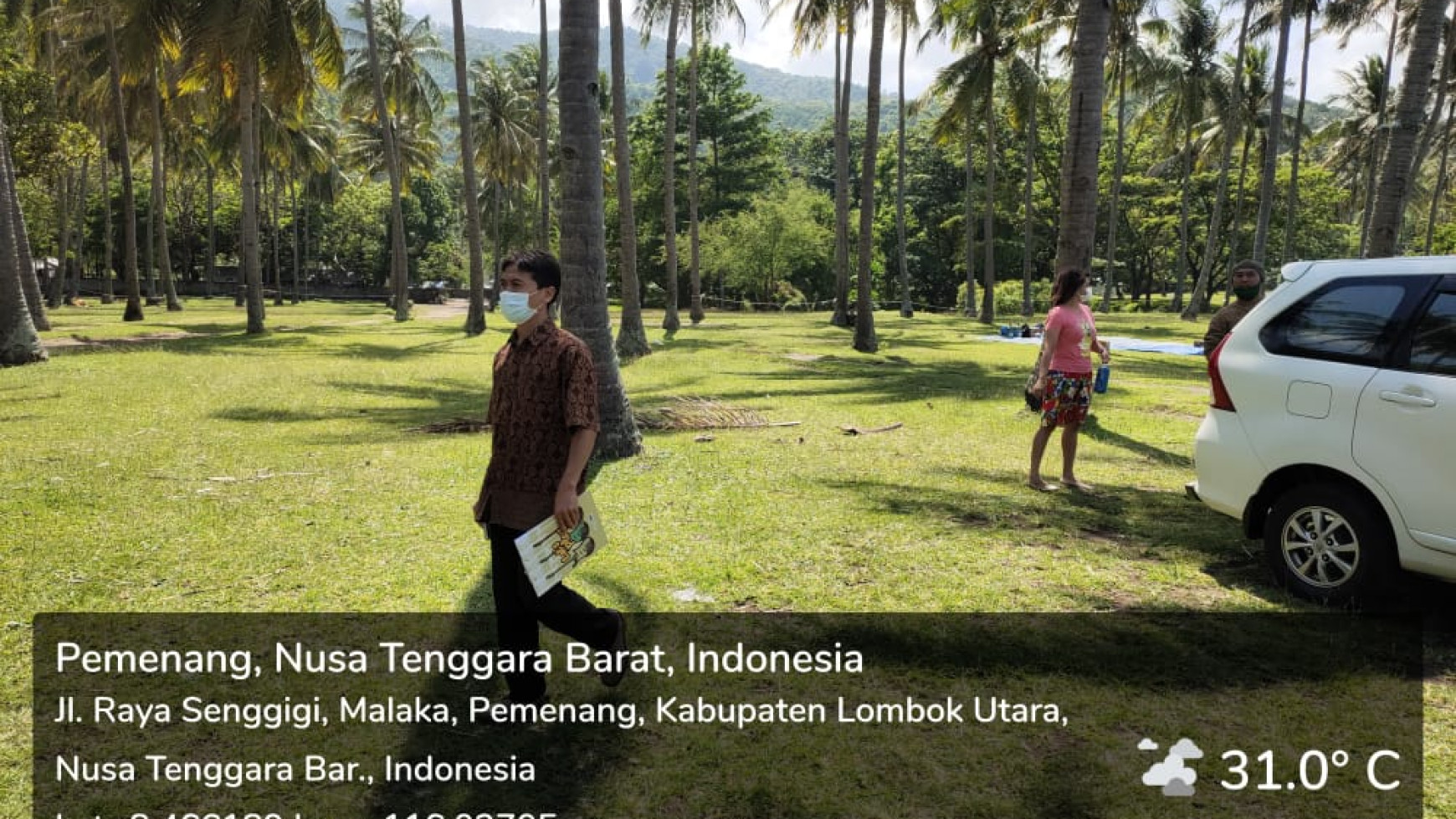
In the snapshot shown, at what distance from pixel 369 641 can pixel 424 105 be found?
39281 mm

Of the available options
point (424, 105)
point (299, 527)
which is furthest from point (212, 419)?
point (424, 105)

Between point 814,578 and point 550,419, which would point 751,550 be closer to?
point 814,578

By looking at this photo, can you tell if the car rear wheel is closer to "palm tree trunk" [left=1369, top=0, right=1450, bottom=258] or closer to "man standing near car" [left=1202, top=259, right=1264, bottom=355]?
"man standing near car" [left=1202, top=259, right=1264, bottom=355]

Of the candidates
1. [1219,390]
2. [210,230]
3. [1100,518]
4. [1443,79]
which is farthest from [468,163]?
[1443,79]

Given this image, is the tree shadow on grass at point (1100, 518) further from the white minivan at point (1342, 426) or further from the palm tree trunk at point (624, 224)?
the palm tree trunk at point (624, 224)

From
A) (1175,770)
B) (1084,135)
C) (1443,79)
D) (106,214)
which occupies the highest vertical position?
(1443,79)

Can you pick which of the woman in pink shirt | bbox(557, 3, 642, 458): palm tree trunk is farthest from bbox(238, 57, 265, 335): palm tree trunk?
the woman in pink shirt

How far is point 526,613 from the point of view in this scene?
3.55 metres

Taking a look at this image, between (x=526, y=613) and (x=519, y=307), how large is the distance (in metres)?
1.22

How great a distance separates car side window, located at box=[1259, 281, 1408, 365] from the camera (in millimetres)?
4590

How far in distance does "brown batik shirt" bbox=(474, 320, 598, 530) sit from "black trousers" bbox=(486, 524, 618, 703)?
14 cm

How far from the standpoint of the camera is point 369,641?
4301 mm

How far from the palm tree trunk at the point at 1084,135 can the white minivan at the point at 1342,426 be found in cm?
619

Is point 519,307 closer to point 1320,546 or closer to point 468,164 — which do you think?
point 1320,546
